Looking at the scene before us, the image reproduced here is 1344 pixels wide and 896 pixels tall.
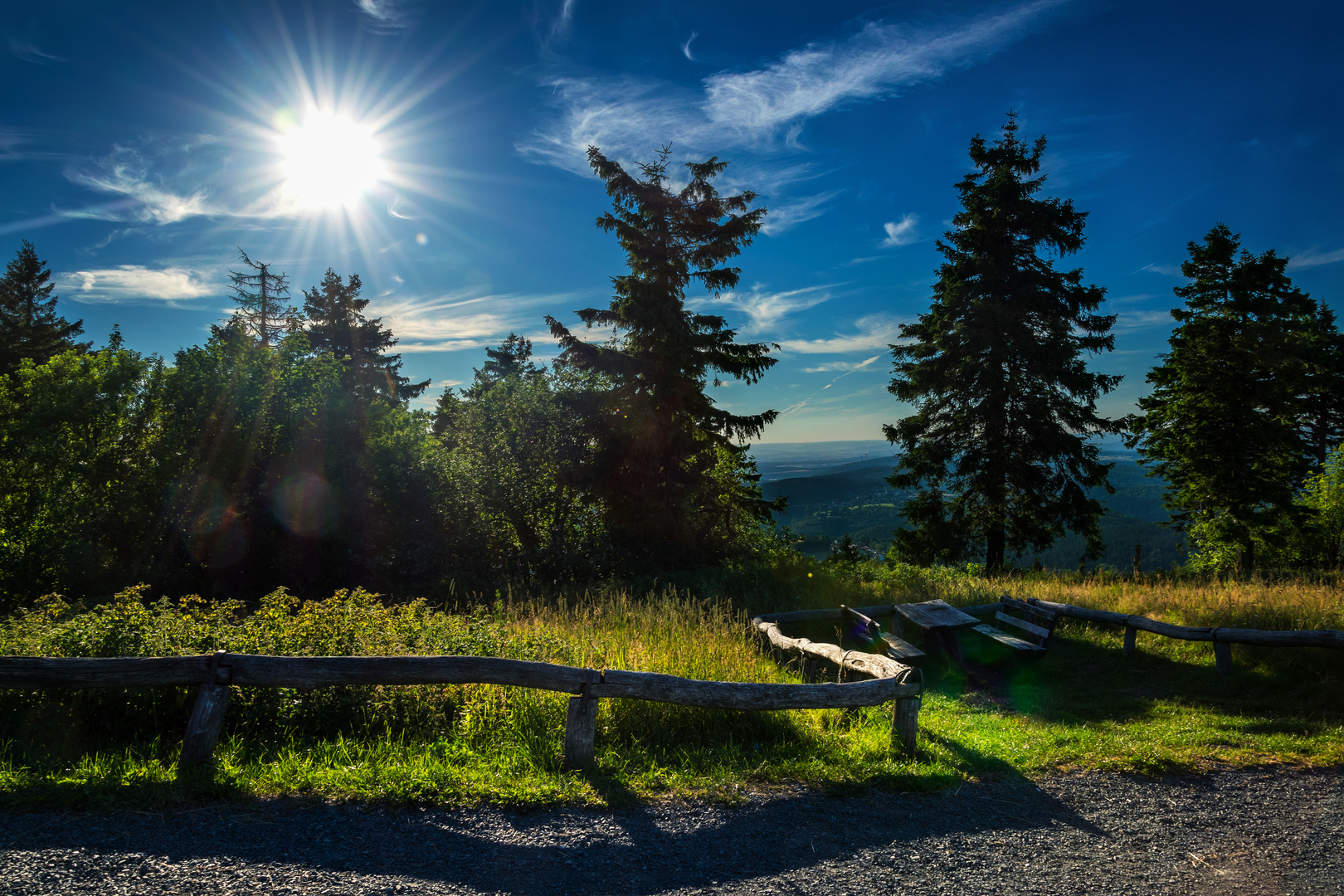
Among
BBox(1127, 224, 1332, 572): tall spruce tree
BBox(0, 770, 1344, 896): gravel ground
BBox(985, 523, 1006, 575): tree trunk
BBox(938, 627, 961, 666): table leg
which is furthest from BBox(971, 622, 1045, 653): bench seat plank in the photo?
BBox(1127, 224, 1332, 572): tall spruce tree

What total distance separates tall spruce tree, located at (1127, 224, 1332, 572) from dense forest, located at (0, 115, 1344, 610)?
89 mm

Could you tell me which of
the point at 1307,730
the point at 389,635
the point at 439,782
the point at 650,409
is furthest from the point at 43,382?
the point at 1307,730

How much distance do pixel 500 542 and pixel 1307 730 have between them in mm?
17285

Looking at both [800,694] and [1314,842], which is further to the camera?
[800,694]

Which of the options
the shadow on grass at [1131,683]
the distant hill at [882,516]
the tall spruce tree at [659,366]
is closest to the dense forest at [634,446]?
the tall spruce tree at [659,366]

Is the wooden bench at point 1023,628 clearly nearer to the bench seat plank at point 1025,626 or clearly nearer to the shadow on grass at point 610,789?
the bench seat plank at point 1025,626

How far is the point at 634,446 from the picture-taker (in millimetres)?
17859

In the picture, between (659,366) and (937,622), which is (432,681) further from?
(659,366)

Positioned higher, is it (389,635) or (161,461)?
(161,461)

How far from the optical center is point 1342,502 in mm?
22797

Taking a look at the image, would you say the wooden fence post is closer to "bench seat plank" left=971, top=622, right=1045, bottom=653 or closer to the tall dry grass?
"bench seat plank" left=971, top=622, right=1045, bottom=653

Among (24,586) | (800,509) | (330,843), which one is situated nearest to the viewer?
(330,843)

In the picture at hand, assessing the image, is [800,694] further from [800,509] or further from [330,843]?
[800,509]

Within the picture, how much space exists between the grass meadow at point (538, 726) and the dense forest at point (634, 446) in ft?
31.2
